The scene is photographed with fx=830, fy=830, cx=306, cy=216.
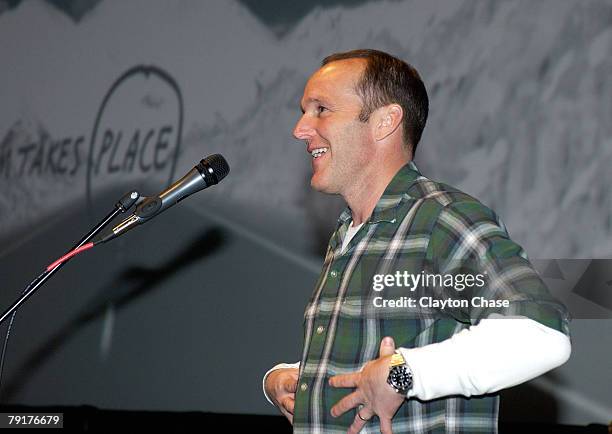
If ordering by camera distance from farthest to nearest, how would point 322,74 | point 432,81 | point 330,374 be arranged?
point 432,81, point 322,74, point 330,374

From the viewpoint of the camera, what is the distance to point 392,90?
74.9 inches

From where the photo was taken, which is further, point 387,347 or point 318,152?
point 318,152

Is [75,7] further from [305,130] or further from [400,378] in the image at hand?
[400,378]

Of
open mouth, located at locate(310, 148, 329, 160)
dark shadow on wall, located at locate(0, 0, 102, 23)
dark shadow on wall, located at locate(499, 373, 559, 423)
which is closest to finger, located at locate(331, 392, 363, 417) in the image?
open mouth, located at locate(310, 148, 329, 160)

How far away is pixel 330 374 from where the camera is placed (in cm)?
163

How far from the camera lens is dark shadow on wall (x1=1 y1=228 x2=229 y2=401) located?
390 centimetres

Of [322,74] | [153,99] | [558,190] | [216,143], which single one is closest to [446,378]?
[322,74]

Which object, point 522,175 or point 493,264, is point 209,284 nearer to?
point 522,175

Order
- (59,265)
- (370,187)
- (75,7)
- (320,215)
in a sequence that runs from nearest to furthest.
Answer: (59,265) < (370,187) < (320,215) < (75,7)

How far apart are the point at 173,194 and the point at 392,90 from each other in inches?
23.7

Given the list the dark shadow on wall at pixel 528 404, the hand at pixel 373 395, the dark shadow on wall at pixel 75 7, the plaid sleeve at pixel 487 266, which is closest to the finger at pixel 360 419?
the hand at pixel 373 395

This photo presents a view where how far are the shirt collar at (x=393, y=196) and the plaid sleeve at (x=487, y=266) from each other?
17cm

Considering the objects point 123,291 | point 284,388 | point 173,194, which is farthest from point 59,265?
point 123,291

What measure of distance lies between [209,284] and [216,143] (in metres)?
0.66
